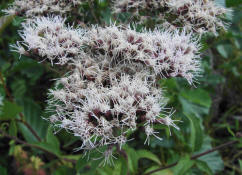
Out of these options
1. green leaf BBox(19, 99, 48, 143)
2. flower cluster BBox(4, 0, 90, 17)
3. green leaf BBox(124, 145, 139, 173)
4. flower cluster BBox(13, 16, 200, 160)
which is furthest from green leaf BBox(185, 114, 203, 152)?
green leaf BBox(19, 99, 48, 143)

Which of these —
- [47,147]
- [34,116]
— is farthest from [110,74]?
[34,116]

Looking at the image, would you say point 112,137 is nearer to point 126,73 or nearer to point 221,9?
point 126,73

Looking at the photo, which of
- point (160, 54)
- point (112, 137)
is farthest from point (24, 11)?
point (112, 137)

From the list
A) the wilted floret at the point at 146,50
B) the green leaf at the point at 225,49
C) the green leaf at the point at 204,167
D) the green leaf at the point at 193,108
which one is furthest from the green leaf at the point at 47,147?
the green leaf at the point at 225,49

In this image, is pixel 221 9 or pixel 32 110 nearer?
pixel 221 9

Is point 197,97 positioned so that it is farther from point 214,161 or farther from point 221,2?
point 221,2

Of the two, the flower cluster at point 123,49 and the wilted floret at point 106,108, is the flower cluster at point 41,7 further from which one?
the wilted floret at point 106,108
